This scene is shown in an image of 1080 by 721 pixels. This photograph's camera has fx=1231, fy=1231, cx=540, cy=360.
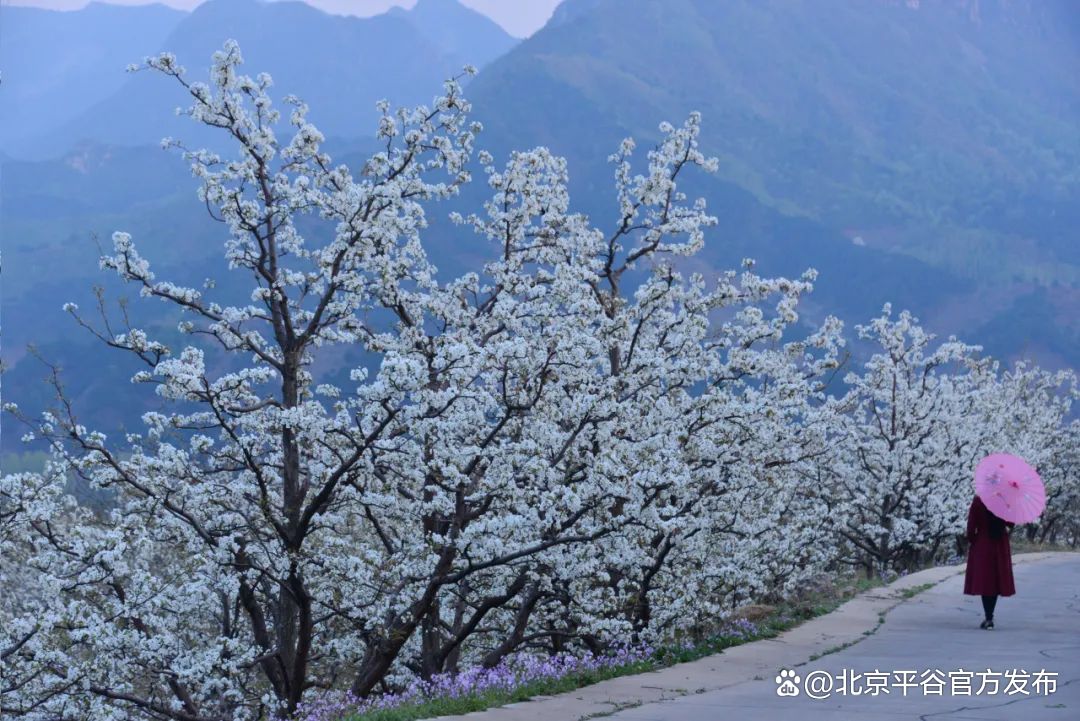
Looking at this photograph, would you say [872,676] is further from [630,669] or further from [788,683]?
[630,669]

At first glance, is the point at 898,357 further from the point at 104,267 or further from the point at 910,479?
the point at 104,267

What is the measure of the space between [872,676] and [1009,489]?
476 cm

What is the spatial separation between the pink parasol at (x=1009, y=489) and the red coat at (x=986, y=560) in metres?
0.23

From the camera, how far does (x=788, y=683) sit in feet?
32.5

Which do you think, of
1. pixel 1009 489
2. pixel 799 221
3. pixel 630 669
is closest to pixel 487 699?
pixel 630 669

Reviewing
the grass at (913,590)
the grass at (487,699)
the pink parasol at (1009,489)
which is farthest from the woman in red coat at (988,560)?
the grass at (487,699)

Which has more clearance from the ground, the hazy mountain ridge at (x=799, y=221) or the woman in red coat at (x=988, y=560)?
the hazy mountain ridge at (x=799, y=221)

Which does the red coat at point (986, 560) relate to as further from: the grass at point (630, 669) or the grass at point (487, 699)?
the grass at point (487, 699)

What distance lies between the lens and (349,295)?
→ 13.1 m

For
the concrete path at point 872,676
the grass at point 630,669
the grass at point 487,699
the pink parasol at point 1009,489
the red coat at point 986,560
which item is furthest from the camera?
the red coat at point 986,560

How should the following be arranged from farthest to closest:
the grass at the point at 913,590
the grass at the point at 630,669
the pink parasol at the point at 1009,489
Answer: the grass at the point at 913,590 < the pink parasol at the point at 1009,489 < the grass at the point at 630,669

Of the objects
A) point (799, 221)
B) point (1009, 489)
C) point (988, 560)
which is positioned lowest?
point (988, 560)

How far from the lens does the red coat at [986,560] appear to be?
14.1 metres

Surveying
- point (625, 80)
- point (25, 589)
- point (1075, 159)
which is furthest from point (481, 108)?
point (25, 589)
